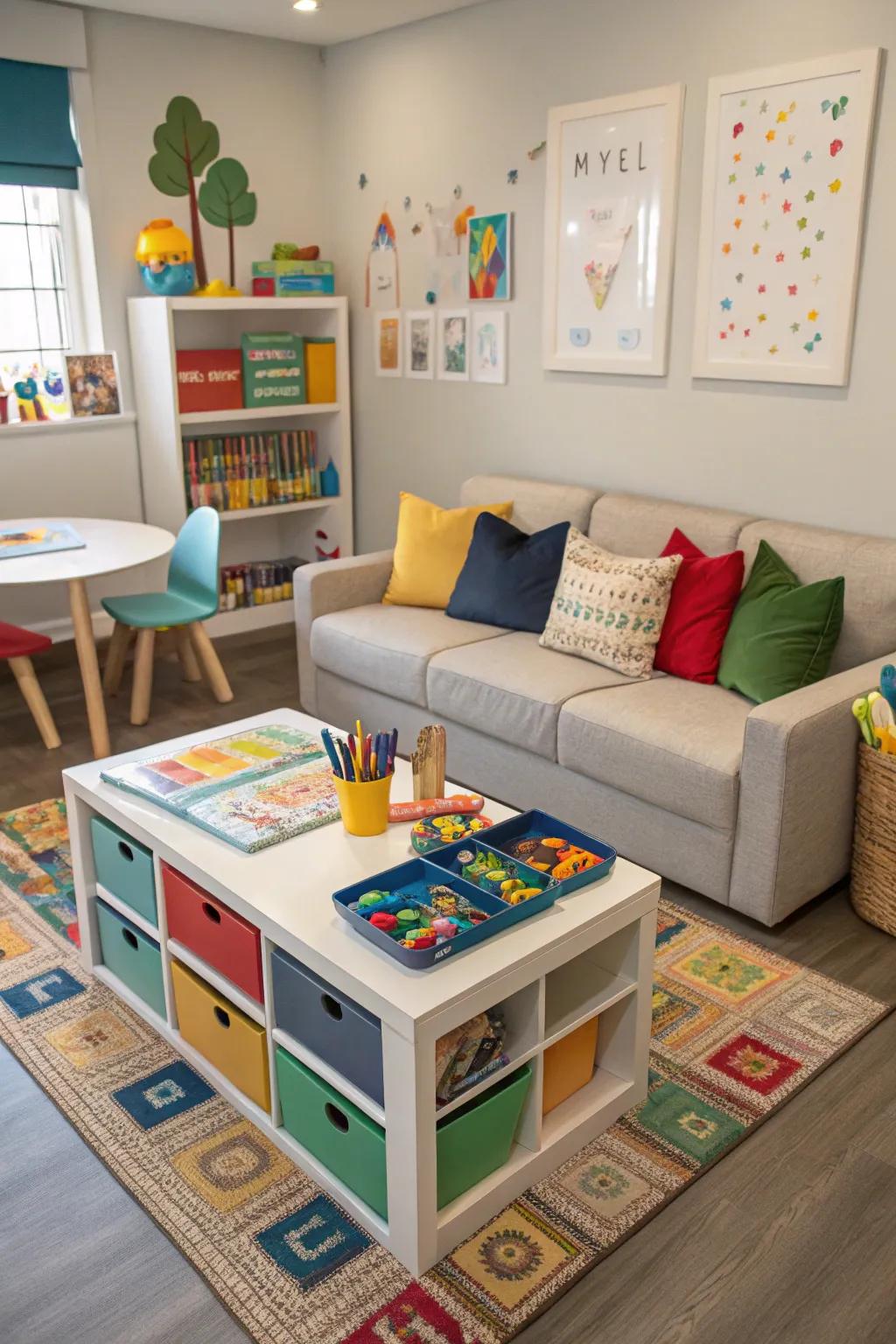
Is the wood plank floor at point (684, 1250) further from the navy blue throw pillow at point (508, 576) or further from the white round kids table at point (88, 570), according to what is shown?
the navy blue throw pillow at point (508, 576)

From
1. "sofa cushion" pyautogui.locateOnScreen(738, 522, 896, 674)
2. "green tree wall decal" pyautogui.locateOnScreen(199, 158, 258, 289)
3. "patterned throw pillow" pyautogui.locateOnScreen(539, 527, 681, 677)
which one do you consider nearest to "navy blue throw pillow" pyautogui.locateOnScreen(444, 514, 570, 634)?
"patterned throw pillow" pyautogui.locateOnScreen(539, 527, 681, 677)

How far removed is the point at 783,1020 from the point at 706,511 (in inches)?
64.2

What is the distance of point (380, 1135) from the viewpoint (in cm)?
175

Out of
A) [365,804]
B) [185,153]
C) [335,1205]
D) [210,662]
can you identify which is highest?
[185,153]

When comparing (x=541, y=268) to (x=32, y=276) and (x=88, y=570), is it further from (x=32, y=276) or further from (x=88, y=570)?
(x=32, y=276)

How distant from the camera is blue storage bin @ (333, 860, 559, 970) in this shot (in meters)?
1.71

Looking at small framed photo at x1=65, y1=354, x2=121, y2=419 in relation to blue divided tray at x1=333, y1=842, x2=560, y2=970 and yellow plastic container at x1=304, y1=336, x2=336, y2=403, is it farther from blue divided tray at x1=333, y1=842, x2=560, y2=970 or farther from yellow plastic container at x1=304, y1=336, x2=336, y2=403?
blue divided tray at x1=333, y1=842, x2=560, y2=970

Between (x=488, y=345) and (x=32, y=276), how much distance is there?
1821mm

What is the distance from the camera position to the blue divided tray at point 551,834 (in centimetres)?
195

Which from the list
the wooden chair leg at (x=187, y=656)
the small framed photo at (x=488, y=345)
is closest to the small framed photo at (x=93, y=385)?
the wooden chair leg at (x=187, y=656)

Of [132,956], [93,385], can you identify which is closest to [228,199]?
[93,385]

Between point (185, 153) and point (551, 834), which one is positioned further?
point (185, 153)

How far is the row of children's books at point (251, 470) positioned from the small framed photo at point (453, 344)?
32.6 inches

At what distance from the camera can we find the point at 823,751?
2543 millimetres
